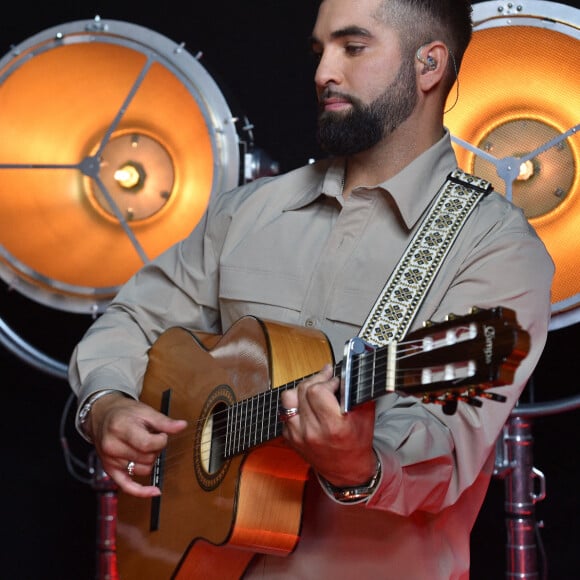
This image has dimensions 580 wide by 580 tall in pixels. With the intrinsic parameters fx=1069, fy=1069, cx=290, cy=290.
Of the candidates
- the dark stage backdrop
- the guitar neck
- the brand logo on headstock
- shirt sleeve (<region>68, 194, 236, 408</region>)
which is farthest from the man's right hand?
the dark stage backdrop

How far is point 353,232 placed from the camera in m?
1.54

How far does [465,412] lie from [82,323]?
164 cm

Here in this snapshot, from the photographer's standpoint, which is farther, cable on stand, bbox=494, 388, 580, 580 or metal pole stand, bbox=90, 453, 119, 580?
metal pole stand, bbox=90, 453, 119, 580

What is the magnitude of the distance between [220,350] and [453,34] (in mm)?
630

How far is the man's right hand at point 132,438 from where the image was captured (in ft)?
4.76

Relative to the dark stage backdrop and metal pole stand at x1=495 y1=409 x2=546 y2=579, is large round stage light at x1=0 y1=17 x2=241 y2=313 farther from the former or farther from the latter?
metal pole stand at x1=495 y1=409 x2=546 y2=579

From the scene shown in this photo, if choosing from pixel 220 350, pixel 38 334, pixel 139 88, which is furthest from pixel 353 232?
pixel 38 334

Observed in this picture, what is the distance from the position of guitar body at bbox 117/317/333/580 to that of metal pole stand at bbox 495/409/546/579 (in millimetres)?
611

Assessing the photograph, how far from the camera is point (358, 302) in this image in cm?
146

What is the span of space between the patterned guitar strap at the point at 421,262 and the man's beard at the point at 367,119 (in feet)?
0.46

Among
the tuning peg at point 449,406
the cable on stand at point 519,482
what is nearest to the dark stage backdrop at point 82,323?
the cable on stand at point 519,482

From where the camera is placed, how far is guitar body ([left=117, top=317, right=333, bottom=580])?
1.29 m

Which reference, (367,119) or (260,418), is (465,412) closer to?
(260,418)

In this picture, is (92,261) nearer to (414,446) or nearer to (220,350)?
(220,350)
